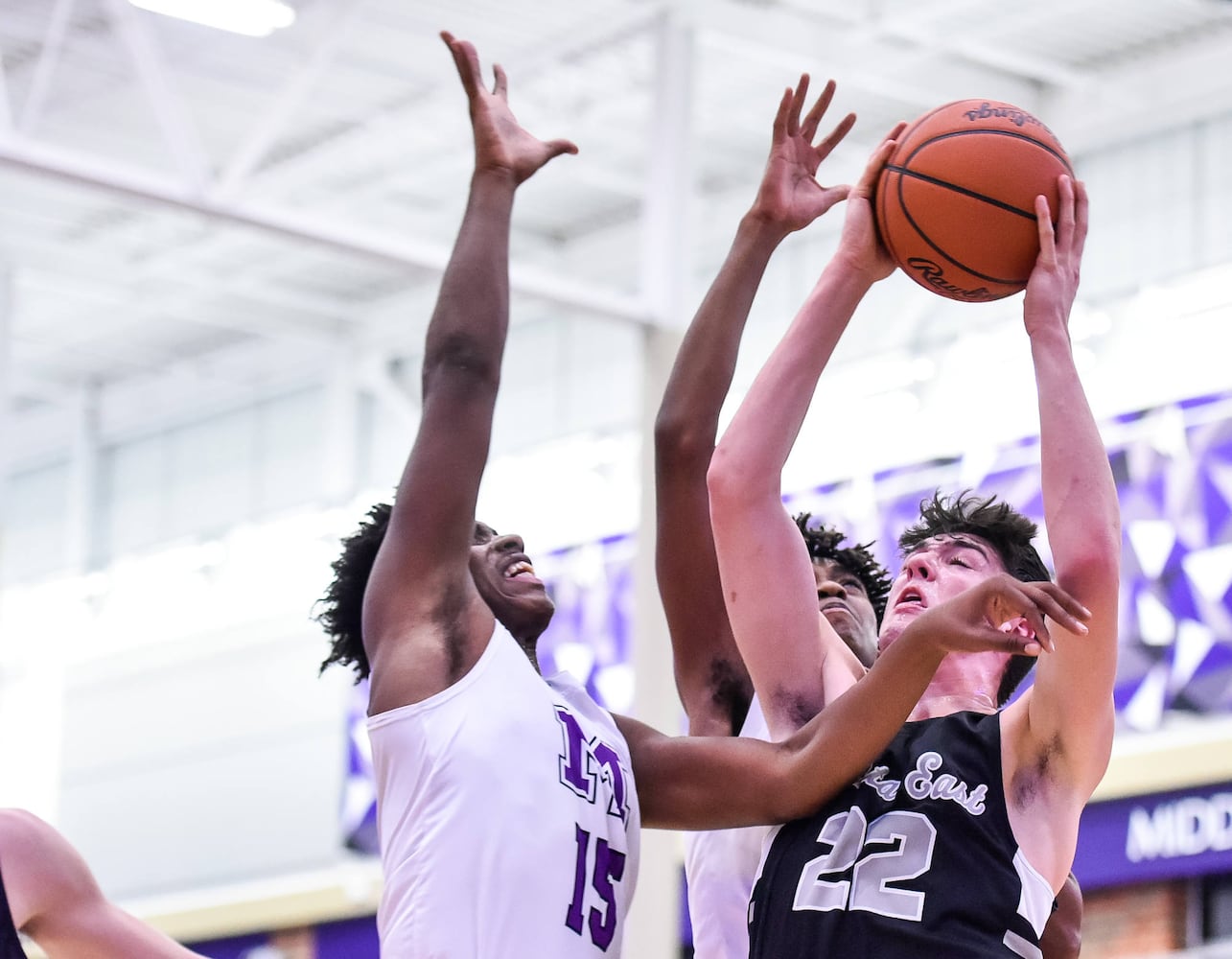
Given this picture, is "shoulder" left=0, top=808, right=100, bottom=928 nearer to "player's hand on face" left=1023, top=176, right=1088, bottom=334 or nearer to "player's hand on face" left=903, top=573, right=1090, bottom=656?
"player's hand on face" left=903, top=573, right=1090, bottom=656

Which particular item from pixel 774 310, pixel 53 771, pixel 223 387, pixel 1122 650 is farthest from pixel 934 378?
pixel 53 771

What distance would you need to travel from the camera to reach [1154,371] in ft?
42.5

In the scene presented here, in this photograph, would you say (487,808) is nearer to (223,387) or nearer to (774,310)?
(774,310)

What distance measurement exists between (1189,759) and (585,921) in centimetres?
859

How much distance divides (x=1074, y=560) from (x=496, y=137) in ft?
4.33

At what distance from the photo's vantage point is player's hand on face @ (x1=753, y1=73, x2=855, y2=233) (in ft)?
13.4


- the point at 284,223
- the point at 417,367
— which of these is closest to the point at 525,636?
the point at 284,223

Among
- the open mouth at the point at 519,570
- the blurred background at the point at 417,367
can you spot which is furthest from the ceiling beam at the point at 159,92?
the open mouth at the point at 519,570

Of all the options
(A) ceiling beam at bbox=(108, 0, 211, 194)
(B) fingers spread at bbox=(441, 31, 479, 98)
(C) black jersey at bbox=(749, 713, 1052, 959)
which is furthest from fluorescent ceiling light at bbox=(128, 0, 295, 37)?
(C) black jersey at bbox=(749, 713, 1052, 959)

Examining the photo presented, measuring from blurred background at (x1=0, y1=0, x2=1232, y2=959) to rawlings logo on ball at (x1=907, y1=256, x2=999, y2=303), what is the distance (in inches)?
260

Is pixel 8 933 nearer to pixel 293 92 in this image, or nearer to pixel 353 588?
pixel 353 588

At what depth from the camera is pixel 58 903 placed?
3.45m

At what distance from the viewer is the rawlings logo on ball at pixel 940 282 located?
370cm

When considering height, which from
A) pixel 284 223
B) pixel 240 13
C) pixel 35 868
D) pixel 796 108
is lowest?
pixel 35 868
